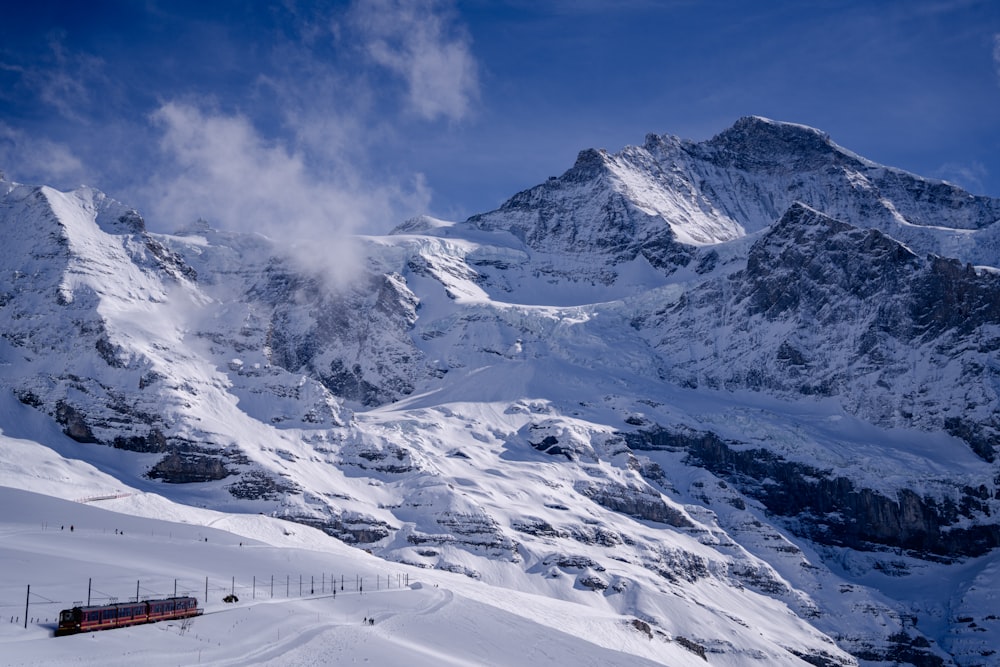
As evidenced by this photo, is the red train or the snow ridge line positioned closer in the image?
the red train

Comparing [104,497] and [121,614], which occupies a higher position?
[104,497]

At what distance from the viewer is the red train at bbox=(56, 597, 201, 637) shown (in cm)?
6562

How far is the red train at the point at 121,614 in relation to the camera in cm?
6562

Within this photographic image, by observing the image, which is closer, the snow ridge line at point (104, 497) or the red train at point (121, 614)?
the red train at point (121, 614)

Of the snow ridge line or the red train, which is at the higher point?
the snow ridge line

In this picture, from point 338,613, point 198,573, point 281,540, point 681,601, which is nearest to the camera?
point 338,613

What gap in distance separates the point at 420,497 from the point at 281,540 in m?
39.8

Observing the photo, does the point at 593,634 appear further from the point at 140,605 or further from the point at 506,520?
the point at 140,605

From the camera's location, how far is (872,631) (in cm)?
19775

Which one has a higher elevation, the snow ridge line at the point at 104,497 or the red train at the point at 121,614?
the snow ridge line at the point at 104,497

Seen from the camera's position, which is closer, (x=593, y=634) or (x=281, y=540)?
(x=593, y=634)

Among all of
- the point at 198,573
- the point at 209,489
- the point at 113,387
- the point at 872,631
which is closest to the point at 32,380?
the point at 113,387

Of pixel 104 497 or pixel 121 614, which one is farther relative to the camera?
pixel 104 497

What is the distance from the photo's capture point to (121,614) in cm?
6944
